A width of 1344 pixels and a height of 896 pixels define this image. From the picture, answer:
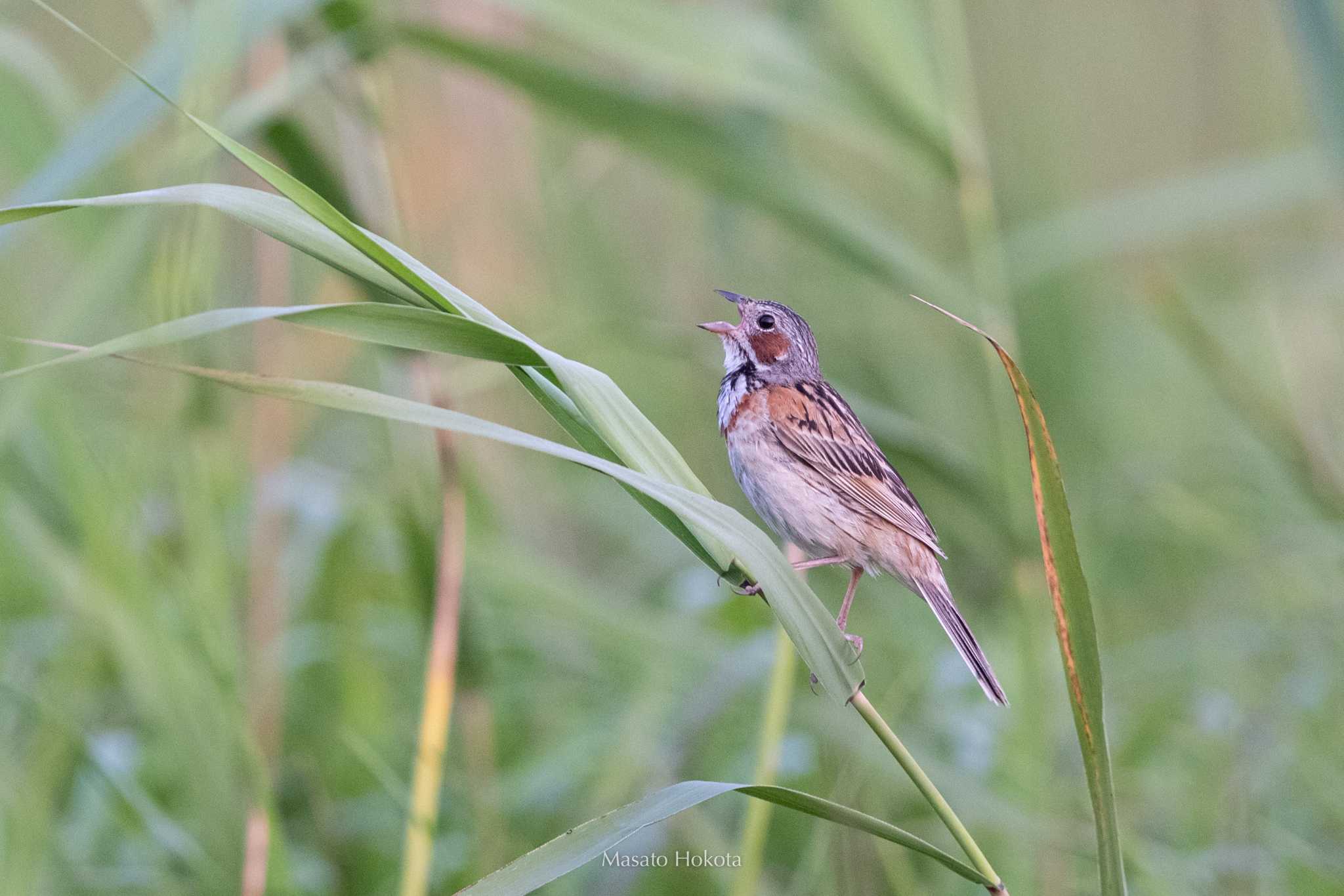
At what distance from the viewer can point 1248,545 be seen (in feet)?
12.7

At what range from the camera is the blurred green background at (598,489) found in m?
2.30

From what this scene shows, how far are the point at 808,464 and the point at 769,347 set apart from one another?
0.19 m

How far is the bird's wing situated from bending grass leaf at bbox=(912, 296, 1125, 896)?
663 mm

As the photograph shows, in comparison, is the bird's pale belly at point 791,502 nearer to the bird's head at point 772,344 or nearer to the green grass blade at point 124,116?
the bird's head at point 772,344

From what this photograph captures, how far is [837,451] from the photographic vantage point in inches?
76.5

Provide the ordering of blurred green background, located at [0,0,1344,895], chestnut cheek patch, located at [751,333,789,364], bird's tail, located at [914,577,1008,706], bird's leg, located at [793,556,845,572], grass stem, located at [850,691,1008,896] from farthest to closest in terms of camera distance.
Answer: blurred green background, located at [0,0,1344,895]
chestnut cheek patch, located at [751,333,789,364]
bird's leg, located at [793,556,845,572]
bird's tail, located at [914,577,1008,706]
grass stem, located at [850,691,1008,896]

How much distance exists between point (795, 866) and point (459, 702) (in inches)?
42.8

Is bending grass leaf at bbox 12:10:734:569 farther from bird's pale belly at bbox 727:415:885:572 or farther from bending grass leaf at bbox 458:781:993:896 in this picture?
bird's pale belly at bbox 727:415:885:572

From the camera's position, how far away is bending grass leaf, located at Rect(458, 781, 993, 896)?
1.13 metres

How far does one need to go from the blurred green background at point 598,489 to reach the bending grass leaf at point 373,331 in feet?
1.41

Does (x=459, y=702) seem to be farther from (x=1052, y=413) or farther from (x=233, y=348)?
(x=1052, y=413)

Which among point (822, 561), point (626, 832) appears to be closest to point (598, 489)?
point (822, 561)

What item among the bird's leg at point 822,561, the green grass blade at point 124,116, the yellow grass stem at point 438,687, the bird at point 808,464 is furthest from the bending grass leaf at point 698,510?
the yellow grass stem at point 438,687

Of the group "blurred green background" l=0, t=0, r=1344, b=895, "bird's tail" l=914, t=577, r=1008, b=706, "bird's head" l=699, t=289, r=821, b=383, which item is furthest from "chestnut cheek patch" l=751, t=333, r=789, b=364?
"bird's tail" l=914, t=577, r=1008, b=706
